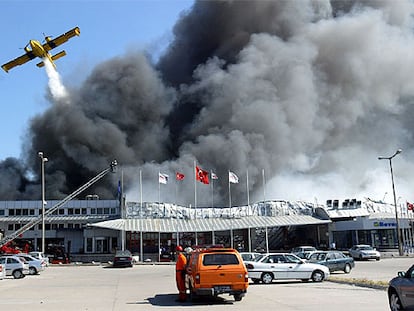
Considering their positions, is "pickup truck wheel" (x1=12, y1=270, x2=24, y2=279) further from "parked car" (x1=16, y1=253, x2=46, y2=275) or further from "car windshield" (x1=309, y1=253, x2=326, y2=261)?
"car windshield" (x1=309, y1=253, x2=326, y2=261)

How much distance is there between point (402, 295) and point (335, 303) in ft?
11.7

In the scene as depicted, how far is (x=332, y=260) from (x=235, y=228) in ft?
100

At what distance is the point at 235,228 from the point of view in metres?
58.0

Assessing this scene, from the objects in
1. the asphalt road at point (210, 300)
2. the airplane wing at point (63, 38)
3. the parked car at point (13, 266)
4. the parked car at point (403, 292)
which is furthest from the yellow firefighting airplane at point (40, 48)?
the parked car at point (403, 292)

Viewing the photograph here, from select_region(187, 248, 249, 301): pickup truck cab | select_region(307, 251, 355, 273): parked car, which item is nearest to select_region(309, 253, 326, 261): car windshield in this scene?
select_region(307, 251, 355, 273): parked car

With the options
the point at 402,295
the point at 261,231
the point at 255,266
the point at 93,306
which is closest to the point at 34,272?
the point at 255,266

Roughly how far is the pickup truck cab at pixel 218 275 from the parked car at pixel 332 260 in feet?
43.2

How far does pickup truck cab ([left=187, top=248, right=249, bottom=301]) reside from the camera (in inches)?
591

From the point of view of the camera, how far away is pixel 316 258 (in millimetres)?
28203

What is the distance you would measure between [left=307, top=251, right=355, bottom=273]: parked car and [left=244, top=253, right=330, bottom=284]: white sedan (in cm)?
510

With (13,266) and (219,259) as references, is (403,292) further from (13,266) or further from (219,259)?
(13,266)

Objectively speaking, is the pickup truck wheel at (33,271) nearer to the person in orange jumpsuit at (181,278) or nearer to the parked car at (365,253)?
the person in orange jumpsuit at (181,278)

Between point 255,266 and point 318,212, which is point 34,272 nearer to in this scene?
point 255,266

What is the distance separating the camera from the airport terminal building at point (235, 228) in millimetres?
58031
